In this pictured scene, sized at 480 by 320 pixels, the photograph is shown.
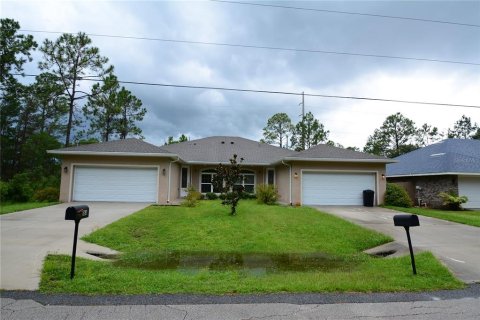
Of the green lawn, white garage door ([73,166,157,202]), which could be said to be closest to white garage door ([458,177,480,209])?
the green lawn

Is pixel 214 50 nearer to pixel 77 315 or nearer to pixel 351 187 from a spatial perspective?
pixel 351 187

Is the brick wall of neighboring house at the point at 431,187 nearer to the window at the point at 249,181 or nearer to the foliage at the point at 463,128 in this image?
the window at the point at 249,181

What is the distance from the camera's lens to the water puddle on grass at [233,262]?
5.94m

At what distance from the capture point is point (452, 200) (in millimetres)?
17047

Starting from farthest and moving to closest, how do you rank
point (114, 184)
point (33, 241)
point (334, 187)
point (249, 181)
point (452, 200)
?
1. point (249, 181)
2. point (334, 187)
3. point (452, 200)
4. point (114, 184)
5. point (33, 241)

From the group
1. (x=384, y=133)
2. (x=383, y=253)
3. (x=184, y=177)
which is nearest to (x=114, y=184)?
(x=184, y=177)

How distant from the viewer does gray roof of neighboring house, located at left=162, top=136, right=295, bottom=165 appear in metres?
21.2

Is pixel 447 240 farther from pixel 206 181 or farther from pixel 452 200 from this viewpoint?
pixel 206 181

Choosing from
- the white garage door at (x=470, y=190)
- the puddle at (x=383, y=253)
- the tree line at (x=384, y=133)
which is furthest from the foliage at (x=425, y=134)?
the puddle at (x=383, y=253)

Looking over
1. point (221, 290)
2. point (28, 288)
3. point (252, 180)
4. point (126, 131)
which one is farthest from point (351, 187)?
point (126, 131)

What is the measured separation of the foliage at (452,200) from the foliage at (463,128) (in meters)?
38.7

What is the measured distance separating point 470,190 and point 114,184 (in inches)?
806

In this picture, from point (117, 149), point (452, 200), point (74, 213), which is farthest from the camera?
point (452, 200)

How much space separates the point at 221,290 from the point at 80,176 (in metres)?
14.9
